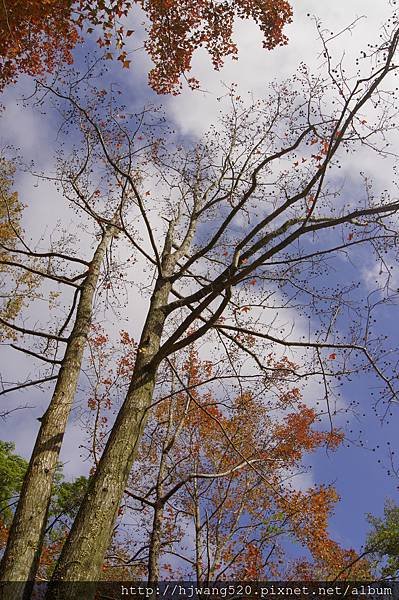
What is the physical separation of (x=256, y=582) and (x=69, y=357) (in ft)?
25.7

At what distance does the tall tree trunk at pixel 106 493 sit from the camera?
12.6 ft

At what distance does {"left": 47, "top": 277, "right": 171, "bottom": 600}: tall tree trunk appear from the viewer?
3.85 meters

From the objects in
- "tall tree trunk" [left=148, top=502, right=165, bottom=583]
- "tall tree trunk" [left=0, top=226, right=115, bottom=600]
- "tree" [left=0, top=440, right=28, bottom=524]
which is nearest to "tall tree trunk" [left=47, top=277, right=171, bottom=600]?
"tall tree trunk" [left=0, top=226, right=115, bottom=600]

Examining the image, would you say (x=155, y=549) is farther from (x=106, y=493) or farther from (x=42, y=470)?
(x=106, y=493)

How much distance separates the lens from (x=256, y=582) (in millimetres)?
11203

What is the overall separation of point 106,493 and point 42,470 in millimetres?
1797

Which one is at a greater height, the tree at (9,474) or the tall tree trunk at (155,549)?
the tree at (9,474)

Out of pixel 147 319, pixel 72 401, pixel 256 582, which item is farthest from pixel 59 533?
pixel 147 319

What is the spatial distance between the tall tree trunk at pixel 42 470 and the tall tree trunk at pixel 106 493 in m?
1.39

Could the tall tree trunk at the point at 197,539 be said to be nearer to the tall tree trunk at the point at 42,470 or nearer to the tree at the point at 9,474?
the tall tree trunk at the point at 42,470

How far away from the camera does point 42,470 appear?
5.73 m

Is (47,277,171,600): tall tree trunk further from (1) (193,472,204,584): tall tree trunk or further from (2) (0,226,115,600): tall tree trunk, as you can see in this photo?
(1) (193,472,204,584): tall tree trunk

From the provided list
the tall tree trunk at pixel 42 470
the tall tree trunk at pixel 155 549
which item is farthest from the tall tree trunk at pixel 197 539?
the tall tree trunk at pixel 42 470

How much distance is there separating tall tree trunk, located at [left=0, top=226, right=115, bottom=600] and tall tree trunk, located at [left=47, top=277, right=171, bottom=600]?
1386 mm
